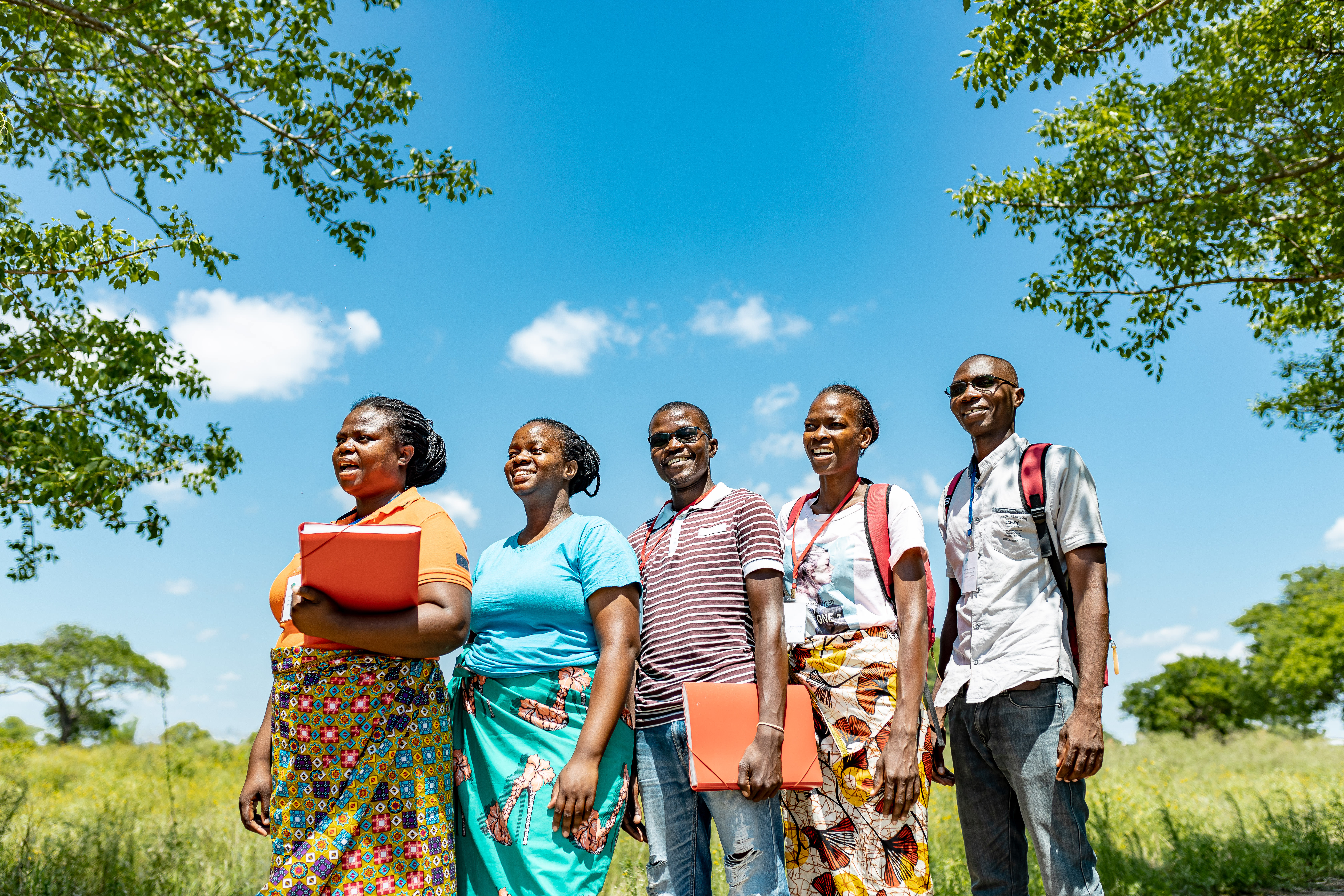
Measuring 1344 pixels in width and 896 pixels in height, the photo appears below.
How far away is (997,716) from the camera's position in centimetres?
299

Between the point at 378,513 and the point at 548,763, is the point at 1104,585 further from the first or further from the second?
the point at 378,513

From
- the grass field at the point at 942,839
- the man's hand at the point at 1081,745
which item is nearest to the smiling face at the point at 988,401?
the man's hand at the point at 1081,745

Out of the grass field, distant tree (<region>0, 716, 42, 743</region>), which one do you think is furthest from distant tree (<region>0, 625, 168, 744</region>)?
the grass field

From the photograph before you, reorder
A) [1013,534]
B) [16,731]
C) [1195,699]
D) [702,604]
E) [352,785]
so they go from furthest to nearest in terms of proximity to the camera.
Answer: [1195,699], [16,731], [1013,534], [702,604], [352,785]

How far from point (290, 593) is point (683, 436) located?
1.39m

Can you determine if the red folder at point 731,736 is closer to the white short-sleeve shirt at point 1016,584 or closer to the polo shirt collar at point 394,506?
the white short-sleeve shirt at point 1016,584

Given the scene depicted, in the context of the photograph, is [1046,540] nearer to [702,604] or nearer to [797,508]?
[797,508]

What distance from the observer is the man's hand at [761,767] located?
278cm

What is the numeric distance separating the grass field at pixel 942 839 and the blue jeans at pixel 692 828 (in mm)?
2206

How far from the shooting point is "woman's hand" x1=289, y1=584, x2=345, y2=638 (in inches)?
95.0

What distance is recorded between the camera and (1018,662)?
2963 millimetres

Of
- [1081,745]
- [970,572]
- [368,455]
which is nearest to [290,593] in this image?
[368,455]

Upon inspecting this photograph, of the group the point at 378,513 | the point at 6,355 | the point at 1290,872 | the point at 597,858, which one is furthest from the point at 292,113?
the point at 1290,872

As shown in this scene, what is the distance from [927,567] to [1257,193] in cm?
572
